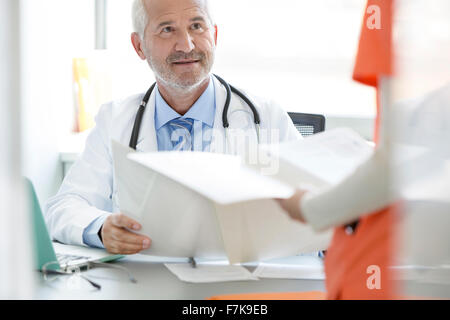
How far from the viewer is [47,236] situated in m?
1.00

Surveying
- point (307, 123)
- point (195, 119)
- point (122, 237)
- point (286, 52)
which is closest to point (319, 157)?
point (122, 237)

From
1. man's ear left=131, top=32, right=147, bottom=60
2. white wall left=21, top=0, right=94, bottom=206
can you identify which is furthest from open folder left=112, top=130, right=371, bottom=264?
white wall left=21, top=0, right=94, bottom=206

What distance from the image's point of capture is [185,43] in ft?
5.07

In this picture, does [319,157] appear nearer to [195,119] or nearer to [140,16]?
[195,119]

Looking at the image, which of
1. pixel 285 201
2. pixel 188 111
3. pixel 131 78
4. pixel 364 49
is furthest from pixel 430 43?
pixel 131 78

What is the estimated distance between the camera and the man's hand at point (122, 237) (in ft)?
3.44

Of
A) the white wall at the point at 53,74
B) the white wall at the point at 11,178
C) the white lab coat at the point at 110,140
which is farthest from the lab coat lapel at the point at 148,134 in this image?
the white wall at the point at 11,178

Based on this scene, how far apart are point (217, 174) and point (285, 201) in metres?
0.16

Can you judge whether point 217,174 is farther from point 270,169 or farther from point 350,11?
point 350,11

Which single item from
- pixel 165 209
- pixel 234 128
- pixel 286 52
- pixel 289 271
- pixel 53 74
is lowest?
pixel 289 271

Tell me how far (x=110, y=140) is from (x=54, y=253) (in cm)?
44

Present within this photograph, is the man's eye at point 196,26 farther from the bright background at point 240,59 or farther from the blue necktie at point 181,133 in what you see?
the bright background at point 240,59

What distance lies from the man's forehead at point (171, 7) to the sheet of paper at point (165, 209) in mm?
677

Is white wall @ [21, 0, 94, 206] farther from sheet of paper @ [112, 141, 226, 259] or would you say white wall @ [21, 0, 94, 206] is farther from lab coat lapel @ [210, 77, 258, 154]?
sheet of paper @ [112, 141, 226, 259]
